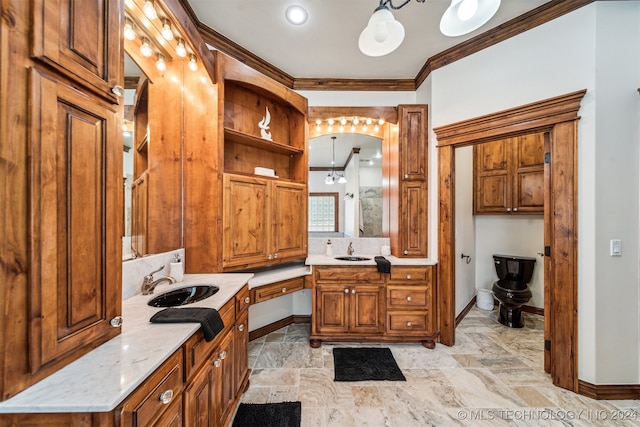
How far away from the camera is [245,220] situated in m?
2.29

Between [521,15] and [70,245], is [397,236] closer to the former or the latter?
[521,15]

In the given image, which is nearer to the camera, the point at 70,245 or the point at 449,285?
the point at 70,245

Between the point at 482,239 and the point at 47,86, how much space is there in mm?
4545

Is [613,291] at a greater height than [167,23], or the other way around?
[167,23]

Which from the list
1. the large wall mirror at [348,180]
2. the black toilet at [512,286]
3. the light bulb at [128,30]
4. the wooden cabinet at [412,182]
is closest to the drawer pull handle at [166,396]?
the light bulb at [128,30]

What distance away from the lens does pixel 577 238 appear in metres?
1.93

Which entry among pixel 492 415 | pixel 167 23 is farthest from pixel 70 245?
pixel 492 415

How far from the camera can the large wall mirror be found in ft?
10.4

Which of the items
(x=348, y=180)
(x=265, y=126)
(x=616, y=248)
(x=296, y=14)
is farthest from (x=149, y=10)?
(x=616, y=248)

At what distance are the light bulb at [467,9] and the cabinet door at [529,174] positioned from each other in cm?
275

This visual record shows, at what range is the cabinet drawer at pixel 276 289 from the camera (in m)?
2.26

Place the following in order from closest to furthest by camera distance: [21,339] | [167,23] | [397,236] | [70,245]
Answer: [21,339], [70,245], [167,23], [397,236]

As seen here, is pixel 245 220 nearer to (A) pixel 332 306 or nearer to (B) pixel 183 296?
(B) pixel 183 296

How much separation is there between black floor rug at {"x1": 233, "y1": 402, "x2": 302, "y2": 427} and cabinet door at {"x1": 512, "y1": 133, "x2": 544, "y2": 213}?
352 centimetres
